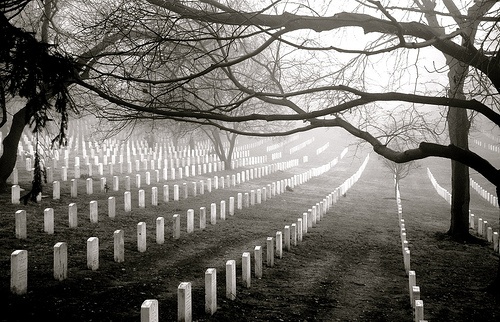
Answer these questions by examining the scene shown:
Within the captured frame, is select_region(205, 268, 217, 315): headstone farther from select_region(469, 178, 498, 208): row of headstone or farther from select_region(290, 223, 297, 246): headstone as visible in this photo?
select_region(469, 178, 498, 208): row of headstone

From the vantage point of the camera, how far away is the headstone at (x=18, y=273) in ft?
18.7

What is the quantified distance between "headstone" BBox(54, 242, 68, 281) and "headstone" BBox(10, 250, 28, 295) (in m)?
0.61

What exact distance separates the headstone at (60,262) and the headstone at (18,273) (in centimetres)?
61

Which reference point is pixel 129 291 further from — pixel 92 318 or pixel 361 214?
pixel 361 214

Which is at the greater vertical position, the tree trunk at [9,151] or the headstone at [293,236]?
the tree trunk at [9,151]

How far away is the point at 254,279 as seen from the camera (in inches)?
317

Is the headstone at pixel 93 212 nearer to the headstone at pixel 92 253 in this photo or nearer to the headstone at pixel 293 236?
the headstone at pixel 92 253

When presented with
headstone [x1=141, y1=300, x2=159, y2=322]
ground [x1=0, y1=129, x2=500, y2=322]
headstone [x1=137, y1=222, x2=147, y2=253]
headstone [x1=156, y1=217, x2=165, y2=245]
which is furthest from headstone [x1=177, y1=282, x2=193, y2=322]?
headstone [x1=156, y1=217, x2=165, y2=245]

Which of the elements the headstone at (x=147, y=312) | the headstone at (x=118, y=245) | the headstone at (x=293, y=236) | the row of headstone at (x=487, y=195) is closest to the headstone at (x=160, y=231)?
the headstone at (x=118, y=245)

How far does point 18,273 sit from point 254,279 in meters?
3.76

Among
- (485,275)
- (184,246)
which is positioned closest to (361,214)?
(485,275)

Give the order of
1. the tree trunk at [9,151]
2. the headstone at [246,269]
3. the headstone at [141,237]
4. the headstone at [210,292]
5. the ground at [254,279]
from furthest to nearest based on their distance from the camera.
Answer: the tree trunk at [9,151], the headstone at [141,237], the headstone at [246,269], the ground at [254,279], the headstone at [210,292]

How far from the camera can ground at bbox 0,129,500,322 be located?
6098 mm

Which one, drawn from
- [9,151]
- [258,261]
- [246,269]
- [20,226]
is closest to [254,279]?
[258,261]
